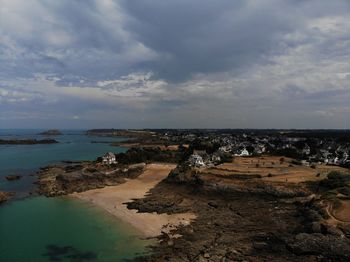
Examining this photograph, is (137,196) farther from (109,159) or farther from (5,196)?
(109,159)

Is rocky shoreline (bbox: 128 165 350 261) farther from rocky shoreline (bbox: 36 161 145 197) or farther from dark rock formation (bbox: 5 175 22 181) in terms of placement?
dark rock formation (bbox: 5 175 22 181)

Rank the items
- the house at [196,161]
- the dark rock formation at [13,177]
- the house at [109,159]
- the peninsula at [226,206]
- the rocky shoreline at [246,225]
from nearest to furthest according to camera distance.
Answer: the rocky shoreline at [246,225] < the peninsula at [226,206] < the dark rock formation at [13,177] < the house at [196,161] < the house at [109,159]

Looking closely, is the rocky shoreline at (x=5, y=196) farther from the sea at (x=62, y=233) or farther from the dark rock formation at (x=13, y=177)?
the dark rock formation at (x=13, y=177)

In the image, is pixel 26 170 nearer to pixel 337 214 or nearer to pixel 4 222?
pixel 4 222

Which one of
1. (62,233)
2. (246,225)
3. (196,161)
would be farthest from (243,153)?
(62,233)

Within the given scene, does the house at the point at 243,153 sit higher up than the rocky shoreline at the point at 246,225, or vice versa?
the house at the point at 243,153

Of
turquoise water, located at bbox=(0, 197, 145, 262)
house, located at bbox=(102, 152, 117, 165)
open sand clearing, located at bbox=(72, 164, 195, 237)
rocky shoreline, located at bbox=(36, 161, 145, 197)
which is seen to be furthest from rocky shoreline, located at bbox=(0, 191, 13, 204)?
house, located at bbox=(102, 152, 117, 165)

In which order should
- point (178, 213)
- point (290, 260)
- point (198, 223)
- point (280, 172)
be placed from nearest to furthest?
point (290, 260), point (198, 223), point (178, 213), point (280, 172)

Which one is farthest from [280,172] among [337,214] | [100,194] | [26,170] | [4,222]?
[26,170]

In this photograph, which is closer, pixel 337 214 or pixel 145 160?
pixel 337 214

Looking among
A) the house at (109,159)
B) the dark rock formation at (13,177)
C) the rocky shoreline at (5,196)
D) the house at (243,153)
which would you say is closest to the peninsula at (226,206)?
the dark rock formation at (13,177)
